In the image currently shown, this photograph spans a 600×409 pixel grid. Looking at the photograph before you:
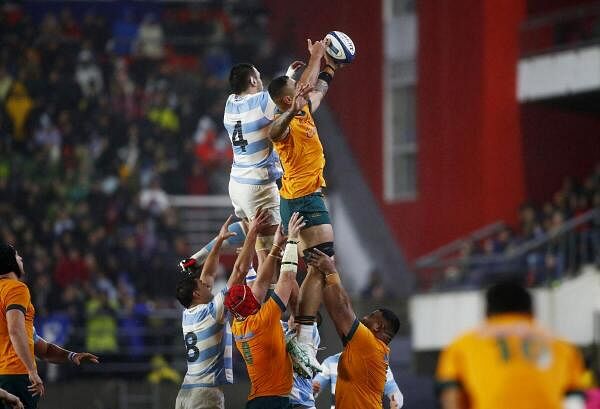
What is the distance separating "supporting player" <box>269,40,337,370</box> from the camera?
1252 centimetres

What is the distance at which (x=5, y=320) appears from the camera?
1195 centimetres

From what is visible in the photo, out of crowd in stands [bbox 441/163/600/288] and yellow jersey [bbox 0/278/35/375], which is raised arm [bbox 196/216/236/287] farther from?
crowd in stands [bbox 441/163/600/288]

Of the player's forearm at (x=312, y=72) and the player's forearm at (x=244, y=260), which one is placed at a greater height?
the player's forearm at (x=312, y=72)

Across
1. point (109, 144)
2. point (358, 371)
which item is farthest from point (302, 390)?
point (109, 144)

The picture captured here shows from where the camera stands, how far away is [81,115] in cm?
2903

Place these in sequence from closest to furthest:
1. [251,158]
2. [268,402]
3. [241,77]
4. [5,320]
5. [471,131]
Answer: [268,402] → [5,320] → [241,77] → [251,158] → [471,131]

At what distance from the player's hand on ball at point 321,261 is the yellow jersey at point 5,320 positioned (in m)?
2.28

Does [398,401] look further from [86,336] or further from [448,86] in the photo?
[448,86]

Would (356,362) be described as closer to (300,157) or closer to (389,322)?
(389,322)

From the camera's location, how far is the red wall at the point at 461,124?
27781 mm

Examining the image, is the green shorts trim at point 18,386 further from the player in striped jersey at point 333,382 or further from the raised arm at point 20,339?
Result: the player in striped jersey at point 333,382

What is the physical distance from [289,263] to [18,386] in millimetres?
2360

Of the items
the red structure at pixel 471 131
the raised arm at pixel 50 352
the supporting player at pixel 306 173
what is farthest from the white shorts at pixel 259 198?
the red structure at pixel 471 131

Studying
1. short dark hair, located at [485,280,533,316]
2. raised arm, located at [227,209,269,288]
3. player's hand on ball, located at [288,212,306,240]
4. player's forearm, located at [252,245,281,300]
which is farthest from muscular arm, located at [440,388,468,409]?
raised arm, located at [227,209,269,288]
